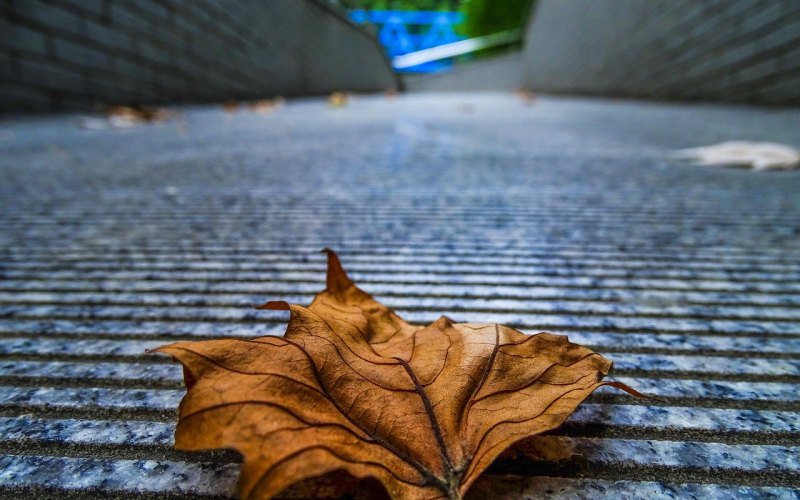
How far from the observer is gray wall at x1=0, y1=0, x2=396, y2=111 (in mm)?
4109

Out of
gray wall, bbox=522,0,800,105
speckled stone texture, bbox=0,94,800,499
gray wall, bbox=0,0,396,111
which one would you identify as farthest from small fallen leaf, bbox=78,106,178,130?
gray wall, bbox=522,0,800,105

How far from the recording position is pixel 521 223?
1.51 metres

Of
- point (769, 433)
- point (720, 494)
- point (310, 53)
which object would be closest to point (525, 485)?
point (720, 494)

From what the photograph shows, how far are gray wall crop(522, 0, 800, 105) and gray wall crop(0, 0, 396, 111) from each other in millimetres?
5765

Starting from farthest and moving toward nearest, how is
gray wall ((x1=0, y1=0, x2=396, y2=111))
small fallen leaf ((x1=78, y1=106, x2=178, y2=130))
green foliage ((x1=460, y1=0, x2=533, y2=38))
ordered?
1. green foliage ((x1=460, y1=0, x2=533, y2=38))
2. gray wall ((x1=0, y1=0, x2=396, y2=111))
3. small fallen leaf ((x1=78, y1=106, x2=178, y2=130))

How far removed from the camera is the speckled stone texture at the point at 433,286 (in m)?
0.57

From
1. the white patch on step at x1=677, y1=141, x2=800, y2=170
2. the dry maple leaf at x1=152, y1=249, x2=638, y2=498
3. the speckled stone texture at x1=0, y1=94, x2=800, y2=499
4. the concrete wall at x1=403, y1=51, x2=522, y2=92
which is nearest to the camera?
the dry maple leaf at x1=152, y1=249, x2=638, y2=498

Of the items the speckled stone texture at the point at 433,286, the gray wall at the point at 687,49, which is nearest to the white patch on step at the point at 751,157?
the speckled stone texture at the point at 433,286

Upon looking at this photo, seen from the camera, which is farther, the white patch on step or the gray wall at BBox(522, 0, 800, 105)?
the gray wall at BBox(522, 0, 800, 105)

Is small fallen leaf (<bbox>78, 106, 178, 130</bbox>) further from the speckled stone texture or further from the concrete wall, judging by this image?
the concrete wall

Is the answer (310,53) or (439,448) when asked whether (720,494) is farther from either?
(310,53)

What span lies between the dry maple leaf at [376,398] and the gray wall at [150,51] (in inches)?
192

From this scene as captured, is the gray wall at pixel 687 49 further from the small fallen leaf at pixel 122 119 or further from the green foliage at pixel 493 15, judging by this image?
the green foliage at pixel 493 15

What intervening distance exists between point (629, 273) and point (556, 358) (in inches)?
24.4
